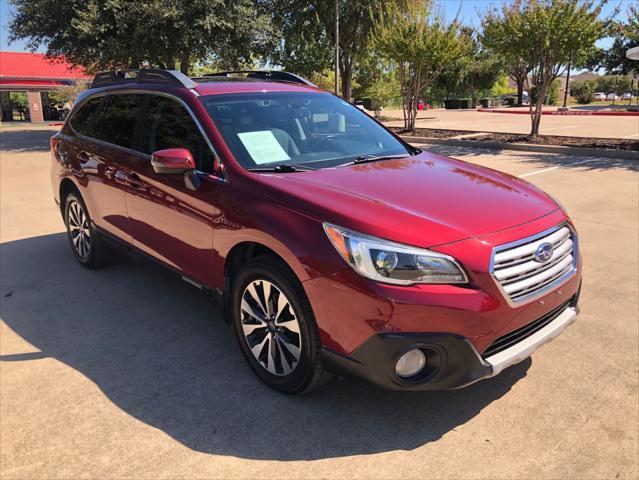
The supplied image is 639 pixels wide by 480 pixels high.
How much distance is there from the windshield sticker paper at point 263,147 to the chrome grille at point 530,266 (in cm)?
154

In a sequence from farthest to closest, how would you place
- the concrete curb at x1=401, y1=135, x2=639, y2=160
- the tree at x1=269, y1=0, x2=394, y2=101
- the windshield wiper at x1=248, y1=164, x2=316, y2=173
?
1. the tree at x1=269, y1=0, x2=394, y2=101
2. the concrete curb at x1=401, y1=135, x2=639, y2=160
3. the windshield wiper at x1=248, y1=164, x2=316, y2=173

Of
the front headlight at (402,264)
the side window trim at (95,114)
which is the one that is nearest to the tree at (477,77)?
the side window trim at (95,114)

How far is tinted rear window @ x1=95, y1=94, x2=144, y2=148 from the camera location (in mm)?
4242

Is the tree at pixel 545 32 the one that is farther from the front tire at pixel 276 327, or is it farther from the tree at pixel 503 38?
the front tire at pixel 276 327

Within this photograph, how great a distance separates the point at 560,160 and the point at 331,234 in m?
11.0

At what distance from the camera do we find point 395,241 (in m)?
2.50

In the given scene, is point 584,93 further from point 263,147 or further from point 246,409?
point 246,409

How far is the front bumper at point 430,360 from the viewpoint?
244cm

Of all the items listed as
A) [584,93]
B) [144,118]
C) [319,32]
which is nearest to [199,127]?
[144,118]

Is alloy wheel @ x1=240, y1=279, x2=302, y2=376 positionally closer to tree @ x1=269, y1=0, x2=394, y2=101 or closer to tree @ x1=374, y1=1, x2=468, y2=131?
tree @ x1=374, y1=1, x2=468, y2=131

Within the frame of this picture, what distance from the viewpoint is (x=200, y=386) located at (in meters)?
3.23

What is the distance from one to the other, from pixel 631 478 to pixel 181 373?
2.52 meters

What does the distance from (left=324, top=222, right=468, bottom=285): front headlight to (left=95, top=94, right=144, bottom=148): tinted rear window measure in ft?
8.28

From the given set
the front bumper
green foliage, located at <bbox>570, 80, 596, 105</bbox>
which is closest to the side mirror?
the front bumper
